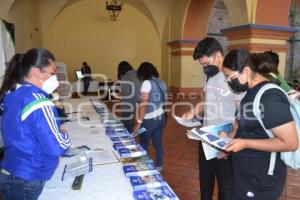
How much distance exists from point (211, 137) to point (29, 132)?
94 cm

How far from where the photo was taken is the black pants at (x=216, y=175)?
181cm

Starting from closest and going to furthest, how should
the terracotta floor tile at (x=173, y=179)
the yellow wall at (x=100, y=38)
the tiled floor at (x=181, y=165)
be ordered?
the tiled floor at (x=181, y=165), the terracotta floor tile at (x=173, y=179), the yellow wall at (x=100, y=38)

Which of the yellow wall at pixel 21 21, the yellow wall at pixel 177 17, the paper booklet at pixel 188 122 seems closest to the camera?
the paper booklet at pixel 188 122

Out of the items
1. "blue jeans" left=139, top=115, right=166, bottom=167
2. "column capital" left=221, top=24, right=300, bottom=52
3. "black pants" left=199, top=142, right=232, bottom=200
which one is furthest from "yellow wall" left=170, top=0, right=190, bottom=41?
"black pants" left=199, top=142, right=232, bottom=200

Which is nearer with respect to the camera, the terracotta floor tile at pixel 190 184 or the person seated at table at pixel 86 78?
the terracotta floor tile at pixel 190 184

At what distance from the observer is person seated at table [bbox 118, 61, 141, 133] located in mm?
3154

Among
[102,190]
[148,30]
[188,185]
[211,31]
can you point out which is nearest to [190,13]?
[211,31]

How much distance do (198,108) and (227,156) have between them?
488mm

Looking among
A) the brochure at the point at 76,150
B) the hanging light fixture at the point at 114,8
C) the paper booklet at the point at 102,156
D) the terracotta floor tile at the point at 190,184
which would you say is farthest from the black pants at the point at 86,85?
the paper booklet at the point at 102,156

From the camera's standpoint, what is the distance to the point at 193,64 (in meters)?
8.59

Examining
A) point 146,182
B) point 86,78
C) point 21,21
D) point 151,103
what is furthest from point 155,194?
point 86,78

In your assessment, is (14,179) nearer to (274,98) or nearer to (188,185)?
(274,98)

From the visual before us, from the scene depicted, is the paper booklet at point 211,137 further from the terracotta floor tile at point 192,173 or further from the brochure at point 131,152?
the terracotta floor tile at point 192,173

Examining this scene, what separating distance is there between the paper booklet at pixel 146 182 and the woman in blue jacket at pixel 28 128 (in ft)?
1.50
